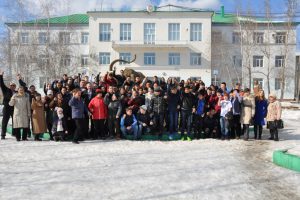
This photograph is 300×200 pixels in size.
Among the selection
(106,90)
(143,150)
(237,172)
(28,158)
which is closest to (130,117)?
(106,90)

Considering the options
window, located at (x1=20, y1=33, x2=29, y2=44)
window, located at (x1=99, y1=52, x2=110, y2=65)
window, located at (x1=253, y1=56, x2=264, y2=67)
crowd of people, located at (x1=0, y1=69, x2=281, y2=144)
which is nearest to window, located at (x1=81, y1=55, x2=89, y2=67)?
window, located at (x1=99, y1=52, x2=110, y2=65)

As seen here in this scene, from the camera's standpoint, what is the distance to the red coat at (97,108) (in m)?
11.6

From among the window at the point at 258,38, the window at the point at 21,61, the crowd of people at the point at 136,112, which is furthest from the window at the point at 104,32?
the crowd of people at the point at 136,112

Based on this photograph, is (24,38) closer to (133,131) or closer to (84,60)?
(84,60)

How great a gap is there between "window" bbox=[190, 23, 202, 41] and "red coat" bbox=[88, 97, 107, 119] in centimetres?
3379

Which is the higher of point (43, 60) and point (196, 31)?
point (196, 31)

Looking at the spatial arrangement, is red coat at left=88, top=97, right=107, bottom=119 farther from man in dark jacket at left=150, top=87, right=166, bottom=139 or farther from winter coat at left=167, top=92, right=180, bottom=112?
winter coat at left=167, top=92, right=180, bottom=112

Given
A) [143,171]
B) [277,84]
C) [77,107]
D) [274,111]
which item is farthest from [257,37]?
[143,171]

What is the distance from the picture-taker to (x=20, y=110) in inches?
447

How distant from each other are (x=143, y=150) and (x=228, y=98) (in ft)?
11.4

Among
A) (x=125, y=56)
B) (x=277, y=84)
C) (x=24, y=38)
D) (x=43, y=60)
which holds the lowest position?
(x=277, y=84)

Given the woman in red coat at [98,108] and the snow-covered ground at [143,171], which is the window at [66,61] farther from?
the snow-covered ground at [143,171]

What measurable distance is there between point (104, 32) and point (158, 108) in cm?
3369

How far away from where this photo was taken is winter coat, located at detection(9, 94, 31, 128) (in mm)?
11285
